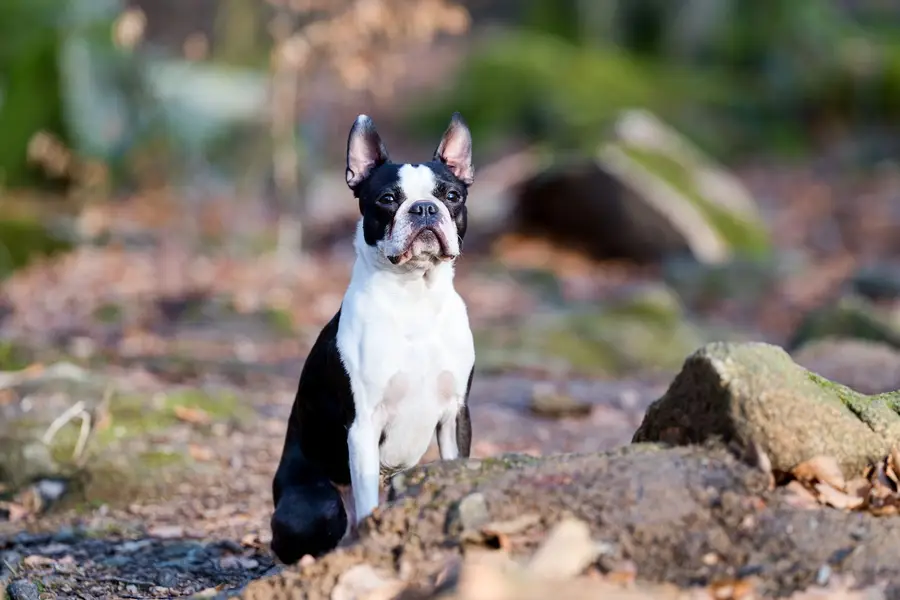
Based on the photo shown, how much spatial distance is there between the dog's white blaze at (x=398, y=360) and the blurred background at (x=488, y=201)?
2.65 m

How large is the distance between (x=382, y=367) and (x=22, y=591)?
5.76 feet

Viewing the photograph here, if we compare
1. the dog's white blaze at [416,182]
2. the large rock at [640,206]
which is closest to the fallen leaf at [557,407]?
the dog's white blaze at [416,182]

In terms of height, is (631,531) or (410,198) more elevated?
(410,198)

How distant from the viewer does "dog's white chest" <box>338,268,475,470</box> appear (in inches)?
182

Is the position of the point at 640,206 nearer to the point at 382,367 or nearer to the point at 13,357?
the point at 13,357

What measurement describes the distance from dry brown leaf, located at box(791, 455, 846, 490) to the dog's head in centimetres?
158

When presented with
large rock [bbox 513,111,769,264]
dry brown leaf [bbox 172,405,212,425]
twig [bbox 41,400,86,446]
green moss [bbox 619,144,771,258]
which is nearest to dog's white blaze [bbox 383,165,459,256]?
twig [bbox 41,400,86,446]

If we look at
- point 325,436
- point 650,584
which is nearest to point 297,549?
point 325,436

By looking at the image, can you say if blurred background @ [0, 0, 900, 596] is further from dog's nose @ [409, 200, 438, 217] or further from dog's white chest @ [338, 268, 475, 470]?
dog's nose @ [409, 200, 438, 217]

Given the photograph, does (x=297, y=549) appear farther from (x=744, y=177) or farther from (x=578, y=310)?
(x=744, y=177)

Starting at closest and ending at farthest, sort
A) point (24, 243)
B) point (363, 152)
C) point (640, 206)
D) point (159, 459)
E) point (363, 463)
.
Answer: point (363, 463) → point (363, 152) → point (159, 459) → point (24, 243) → point (640, 206)

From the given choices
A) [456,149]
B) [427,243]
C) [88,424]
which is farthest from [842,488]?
[88,424]

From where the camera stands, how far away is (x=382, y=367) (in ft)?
15.1

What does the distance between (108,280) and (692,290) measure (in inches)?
266
